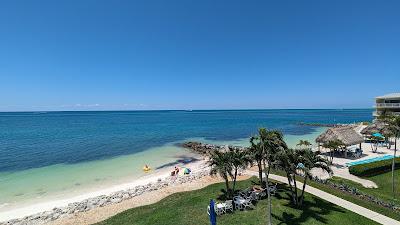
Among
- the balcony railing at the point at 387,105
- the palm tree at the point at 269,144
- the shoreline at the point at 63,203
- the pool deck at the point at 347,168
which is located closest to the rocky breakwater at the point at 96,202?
the shoreline at the point at 63,203

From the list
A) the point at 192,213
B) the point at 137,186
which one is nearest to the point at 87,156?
the point at 137,186

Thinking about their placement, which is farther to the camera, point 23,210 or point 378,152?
point 378,152

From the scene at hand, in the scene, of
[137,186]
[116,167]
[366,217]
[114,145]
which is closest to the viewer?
[366,217]

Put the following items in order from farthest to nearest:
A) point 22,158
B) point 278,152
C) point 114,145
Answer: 1. point 114,145
2. point 22,158
3. point 278,152

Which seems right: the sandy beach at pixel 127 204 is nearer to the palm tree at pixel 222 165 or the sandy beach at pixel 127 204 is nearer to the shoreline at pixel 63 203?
the shoreline at pixel 63 203

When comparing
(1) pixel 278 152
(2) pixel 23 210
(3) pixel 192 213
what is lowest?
(2) pixel 23 210

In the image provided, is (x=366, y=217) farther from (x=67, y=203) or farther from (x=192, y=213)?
(x=67, y=203)

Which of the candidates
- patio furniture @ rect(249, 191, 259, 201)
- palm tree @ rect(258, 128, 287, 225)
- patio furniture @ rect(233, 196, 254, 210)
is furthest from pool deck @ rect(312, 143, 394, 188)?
palm tree @ rect(258, 128, 287, 225)
